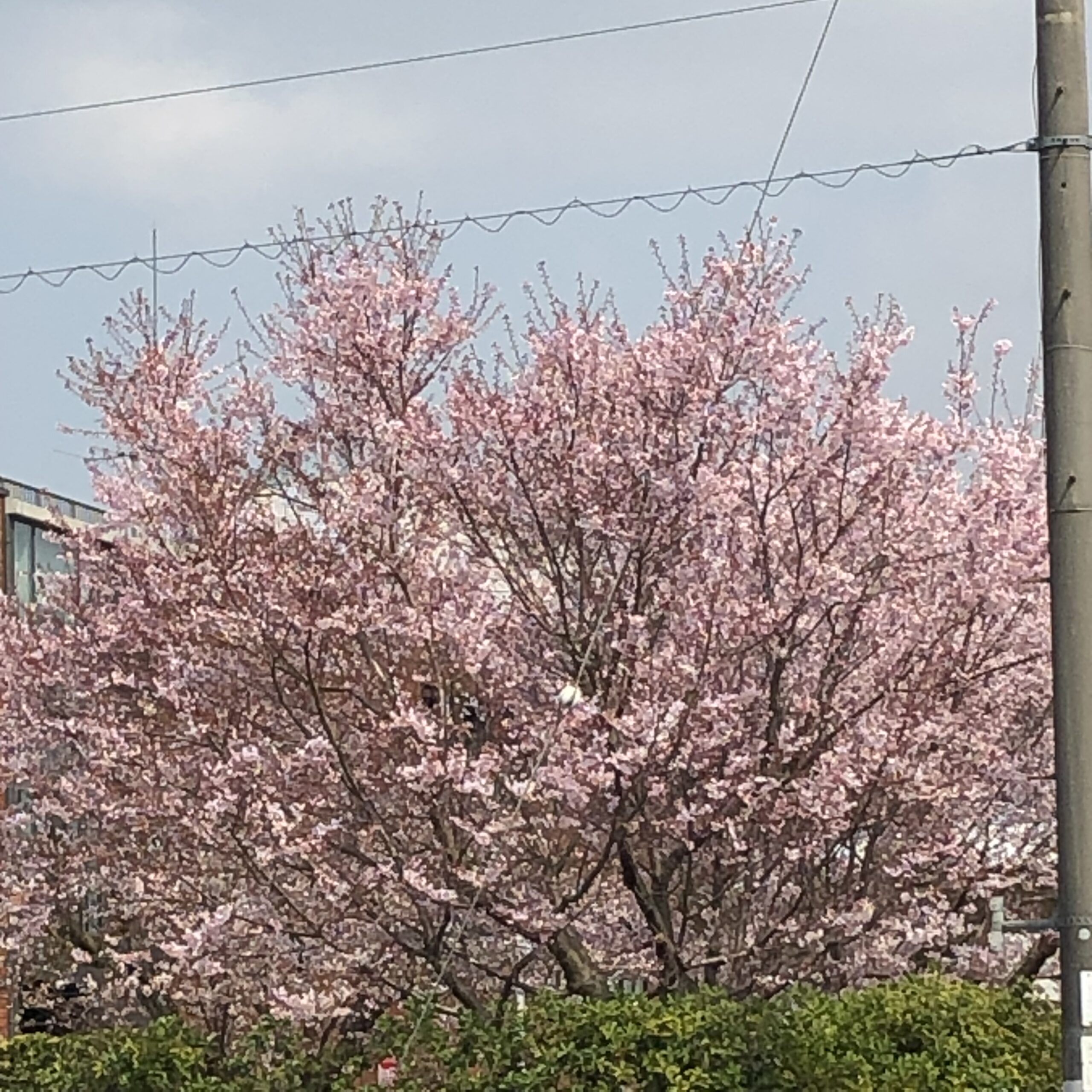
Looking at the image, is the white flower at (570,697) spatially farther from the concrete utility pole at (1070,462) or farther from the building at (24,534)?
the building at (24,534)

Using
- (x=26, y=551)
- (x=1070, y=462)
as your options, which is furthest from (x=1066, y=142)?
(x=26, y=551)

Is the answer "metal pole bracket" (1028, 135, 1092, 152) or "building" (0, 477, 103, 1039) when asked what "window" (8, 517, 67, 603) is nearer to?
"building" (0, 477, 103, 1039)

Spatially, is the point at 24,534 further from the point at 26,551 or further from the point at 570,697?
the point at 570,697

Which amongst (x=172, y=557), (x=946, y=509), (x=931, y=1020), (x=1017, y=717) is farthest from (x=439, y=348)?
(x=931, y=1020)

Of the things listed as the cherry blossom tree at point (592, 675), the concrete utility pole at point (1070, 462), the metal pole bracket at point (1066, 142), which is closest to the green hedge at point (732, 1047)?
the cherry blossom tree at point (592, 675)

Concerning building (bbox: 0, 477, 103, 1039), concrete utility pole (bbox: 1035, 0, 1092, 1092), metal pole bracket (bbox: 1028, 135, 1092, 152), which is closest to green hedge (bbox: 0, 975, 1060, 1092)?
concrete utility pole (bbox: 1035, 0, 1092, 1092)

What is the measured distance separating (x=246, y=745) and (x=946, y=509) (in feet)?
14.2

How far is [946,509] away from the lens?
11.6 m

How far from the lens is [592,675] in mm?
11055

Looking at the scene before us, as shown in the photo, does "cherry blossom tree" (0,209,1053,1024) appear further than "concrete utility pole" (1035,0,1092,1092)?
Yes

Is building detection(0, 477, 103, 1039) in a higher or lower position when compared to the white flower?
higher

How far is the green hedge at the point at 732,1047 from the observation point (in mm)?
9281

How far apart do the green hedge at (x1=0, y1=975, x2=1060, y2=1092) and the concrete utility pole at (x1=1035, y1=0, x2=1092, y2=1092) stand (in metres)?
2.80

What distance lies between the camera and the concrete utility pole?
656 cm
